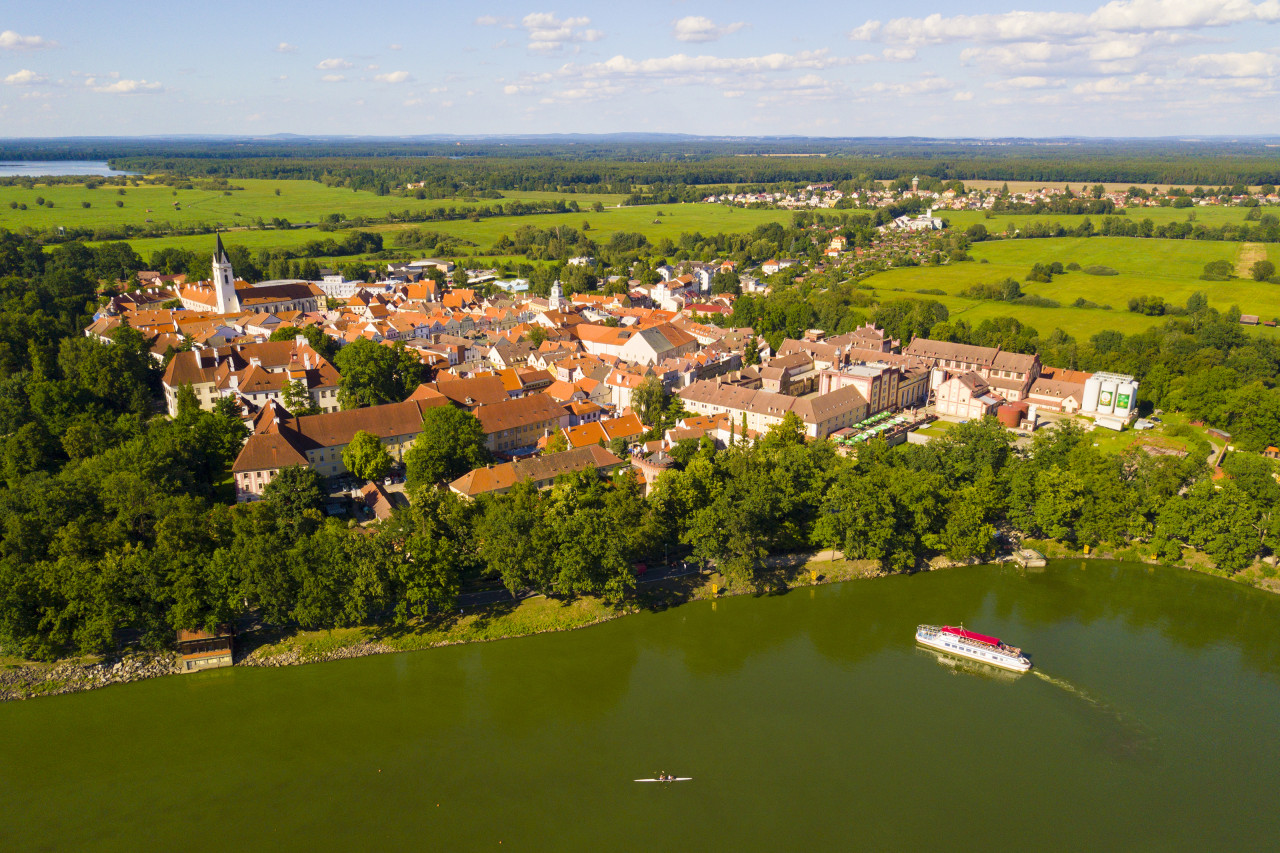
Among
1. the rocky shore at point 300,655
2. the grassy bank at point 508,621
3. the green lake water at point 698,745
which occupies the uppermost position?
the grassy bank at point 508,621

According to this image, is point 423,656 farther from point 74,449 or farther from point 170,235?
point 170,235

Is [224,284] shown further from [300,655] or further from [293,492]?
[300,655]

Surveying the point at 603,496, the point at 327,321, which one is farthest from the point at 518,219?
the point at 603,496

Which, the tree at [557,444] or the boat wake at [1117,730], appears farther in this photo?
the tree at [557,444]

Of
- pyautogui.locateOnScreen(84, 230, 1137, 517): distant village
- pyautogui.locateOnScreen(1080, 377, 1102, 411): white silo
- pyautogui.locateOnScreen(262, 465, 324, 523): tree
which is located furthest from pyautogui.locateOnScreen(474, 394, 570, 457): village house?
pyautogui.locateOnScreen(1080, 377, 1102, 411): white silo

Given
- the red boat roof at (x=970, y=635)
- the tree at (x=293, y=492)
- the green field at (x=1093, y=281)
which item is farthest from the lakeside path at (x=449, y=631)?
the green field at (x=1093, y=281)

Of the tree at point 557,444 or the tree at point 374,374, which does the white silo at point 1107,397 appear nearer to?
the tree at point 557,444
